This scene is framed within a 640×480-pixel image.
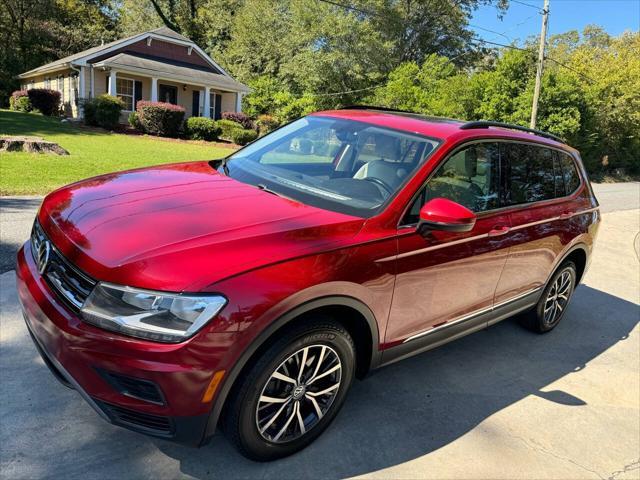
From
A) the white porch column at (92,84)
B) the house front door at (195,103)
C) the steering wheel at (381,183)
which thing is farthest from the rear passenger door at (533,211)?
the house front door at (195,103)

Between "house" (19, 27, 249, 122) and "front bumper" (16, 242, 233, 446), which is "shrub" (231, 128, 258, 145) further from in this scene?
"front bumper" (16, 242, 233, 446)

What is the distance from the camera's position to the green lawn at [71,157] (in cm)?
910

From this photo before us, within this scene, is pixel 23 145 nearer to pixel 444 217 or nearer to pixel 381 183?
pixel 381 183

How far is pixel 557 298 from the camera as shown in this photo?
4.96 meters

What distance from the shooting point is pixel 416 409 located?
340cm

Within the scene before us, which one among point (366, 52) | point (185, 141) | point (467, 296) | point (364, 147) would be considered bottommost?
point (185, 141)

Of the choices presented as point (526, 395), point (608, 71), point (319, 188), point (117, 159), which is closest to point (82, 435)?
point (319, 188)

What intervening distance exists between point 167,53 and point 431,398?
3085cm

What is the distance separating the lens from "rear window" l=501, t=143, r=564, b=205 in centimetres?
392

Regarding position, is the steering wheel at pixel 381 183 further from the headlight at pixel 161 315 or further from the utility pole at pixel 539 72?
the utility pole at pixel 539 72

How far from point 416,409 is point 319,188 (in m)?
1.61

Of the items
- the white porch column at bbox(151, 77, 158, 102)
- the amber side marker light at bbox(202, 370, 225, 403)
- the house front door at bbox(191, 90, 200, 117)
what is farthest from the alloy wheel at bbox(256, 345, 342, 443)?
the house front door at bbox(191, 90, 200, 117)

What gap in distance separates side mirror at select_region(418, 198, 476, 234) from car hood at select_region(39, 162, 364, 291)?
0.42 meters

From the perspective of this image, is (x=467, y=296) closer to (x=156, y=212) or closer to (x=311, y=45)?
(x=156, y=212)
